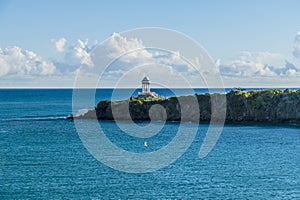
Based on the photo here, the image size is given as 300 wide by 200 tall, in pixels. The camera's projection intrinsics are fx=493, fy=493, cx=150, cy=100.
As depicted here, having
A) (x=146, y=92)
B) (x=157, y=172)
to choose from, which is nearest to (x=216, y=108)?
(x=146, y=92)

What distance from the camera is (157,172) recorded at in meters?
54.7

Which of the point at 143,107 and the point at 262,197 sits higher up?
the point at 143,107

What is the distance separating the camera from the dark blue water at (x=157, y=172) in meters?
46.1

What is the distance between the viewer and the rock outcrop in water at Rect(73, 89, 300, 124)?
112 m

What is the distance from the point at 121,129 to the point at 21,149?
30.6m

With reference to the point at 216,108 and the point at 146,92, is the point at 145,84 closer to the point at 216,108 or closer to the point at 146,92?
the point at 146,92

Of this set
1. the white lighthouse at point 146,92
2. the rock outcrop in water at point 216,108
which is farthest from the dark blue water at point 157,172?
the white lighthouse at point 146,92

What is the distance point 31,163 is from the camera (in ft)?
197

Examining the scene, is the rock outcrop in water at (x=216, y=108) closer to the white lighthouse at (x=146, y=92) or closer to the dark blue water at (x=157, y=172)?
the white lighthouse at (x=146, y=92)

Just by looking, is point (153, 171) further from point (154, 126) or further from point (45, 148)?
point (154, 126)

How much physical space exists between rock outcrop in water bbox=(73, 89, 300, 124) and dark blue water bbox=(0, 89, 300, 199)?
2706 cm

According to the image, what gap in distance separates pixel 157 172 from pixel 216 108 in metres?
65.1

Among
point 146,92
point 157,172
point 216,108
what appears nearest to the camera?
point 157,172

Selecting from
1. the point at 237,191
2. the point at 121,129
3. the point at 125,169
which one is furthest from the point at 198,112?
the point at 237,191
